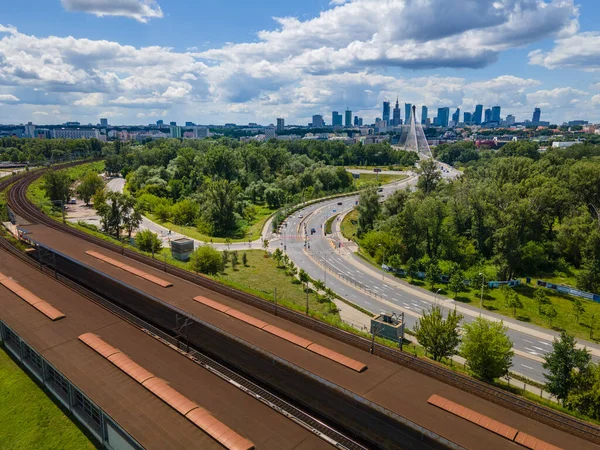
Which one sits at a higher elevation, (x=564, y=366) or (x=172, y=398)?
(x=172, y=398)

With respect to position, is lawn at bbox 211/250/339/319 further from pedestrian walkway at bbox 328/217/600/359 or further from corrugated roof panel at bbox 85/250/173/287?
pedestrian walkway at bbox 328/217/600/359

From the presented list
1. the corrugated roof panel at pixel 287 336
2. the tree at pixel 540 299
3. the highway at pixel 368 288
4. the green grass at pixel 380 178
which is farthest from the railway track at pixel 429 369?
the green grass at pixel 380 178

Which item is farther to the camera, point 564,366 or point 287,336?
point 564,366

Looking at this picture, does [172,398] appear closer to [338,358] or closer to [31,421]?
[338,358]

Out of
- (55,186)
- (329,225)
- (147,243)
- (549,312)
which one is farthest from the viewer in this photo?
(55,186)

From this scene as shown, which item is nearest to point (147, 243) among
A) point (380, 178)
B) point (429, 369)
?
point (429, 369)

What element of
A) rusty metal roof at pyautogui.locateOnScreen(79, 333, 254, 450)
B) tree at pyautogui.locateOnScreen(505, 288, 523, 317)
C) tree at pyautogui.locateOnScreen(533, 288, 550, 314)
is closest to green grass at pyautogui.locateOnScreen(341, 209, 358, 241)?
tree at pyautogui.locateOnScreen(505, 288, 523, 317)

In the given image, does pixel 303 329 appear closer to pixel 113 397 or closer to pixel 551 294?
pixel 113 397
